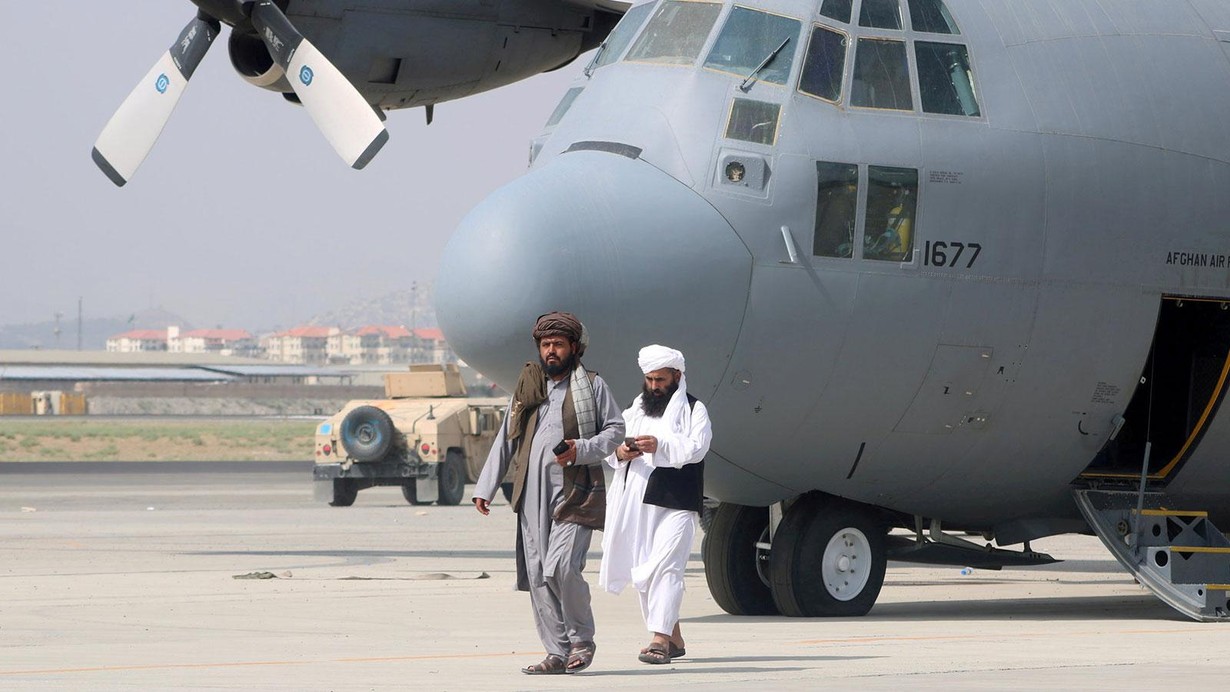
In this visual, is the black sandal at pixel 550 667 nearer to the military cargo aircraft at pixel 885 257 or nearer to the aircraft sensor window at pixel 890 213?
the military cargo aircraft at pixel 885 257

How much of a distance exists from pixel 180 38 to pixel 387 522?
35.6 feet

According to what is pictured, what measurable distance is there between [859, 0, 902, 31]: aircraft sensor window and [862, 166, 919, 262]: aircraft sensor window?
99 centimetres

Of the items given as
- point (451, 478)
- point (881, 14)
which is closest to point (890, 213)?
point (881, 14)

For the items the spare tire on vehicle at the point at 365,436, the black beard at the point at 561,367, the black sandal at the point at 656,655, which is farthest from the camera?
the spare tire on vehicle at the point at 365,436

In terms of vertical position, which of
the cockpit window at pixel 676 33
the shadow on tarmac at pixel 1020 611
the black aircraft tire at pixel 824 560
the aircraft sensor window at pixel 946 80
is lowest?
the shadow on tarmac at pixel 1020 611

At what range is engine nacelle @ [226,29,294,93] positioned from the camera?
1756 cm

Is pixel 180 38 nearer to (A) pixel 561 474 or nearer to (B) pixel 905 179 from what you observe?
(B) pixel 905 179

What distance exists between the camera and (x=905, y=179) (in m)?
12.3

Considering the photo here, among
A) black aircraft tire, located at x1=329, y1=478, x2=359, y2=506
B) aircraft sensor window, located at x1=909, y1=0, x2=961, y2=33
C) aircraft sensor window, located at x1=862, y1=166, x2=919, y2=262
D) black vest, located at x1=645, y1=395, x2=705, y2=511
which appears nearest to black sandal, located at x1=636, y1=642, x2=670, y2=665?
black vest, located at x1=645, y1=395, x2=705, y2=511

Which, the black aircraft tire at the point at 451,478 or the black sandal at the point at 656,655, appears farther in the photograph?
the black aircraft tire at the point at 451,478

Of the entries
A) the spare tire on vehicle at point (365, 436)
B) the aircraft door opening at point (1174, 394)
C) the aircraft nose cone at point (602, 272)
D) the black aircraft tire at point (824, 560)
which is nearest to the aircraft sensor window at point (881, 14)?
the aircraft nose cone at point (602, 272)

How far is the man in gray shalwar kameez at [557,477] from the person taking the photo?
9641mm

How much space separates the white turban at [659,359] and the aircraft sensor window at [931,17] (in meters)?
3.38

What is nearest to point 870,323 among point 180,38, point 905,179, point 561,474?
point 905,179
